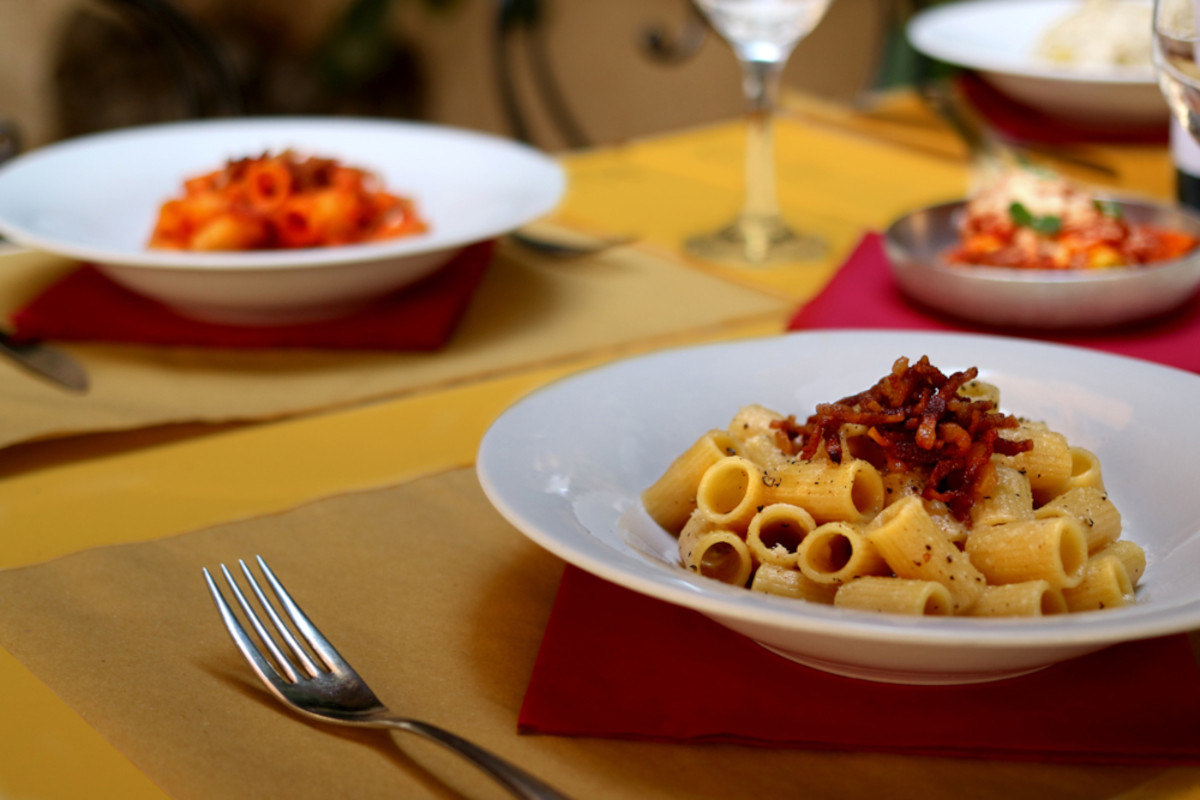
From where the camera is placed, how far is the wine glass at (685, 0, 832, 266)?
4.85 feet

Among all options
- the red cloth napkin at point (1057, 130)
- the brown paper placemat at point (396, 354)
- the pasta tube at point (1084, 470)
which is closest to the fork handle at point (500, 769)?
the pasta tube at point (1084, 470)

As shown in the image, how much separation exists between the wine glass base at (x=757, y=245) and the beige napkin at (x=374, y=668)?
652 millimetres

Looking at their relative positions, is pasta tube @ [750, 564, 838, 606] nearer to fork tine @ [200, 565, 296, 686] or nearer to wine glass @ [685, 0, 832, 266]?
fork tine @ [200, 565, 296, 686]

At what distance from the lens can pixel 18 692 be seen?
71 centimetres

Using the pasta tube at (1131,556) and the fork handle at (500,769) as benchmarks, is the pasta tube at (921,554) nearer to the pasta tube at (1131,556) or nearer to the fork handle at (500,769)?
the pasta tube at (1131,556)

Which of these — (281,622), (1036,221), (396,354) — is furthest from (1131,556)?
(396,354)

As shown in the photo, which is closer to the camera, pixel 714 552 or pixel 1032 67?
pixel 714 552

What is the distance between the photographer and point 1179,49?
88 cm

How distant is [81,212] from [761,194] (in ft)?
2.79

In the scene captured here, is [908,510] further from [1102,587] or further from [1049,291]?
[1049,291]

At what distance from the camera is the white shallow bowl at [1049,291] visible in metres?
1.12

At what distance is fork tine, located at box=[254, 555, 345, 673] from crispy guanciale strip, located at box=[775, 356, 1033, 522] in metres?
0.32

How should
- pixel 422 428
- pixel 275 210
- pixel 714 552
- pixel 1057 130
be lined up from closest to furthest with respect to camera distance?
pixel 714 552 < pixel 422 428 < pixel 275 210 < pixel 1057 130

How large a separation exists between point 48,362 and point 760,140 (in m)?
0.89
